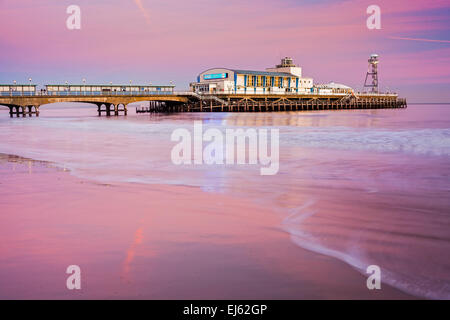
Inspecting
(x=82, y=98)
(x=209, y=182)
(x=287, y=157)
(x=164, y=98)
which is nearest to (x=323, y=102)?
(x=164, y=98)

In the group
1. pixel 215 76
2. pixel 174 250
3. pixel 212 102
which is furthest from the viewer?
pixel 215 76

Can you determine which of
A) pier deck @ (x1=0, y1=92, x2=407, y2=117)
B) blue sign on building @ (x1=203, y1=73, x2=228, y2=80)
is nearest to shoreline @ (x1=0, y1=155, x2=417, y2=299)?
pier deck @ (x1=0, y1=92, x2=407, y2=117)

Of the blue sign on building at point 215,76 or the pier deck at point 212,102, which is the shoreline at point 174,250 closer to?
the pier deck at point 212,102

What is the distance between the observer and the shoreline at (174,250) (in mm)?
4637

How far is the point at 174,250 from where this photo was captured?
5.82 meters

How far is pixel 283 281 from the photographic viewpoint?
482cm

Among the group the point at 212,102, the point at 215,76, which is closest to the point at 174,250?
the point at 212,102

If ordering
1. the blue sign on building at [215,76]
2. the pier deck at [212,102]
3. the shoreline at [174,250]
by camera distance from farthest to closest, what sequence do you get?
the blue sign on building at [215,76] → the pier deck at [212,102] → the shoreline at [174,250]

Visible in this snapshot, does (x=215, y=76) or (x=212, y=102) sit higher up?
(x=215, y=76)

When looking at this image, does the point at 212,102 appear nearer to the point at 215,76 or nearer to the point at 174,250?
the point at 215,76

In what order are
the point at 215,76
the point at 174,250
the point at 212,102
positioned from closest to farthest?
the point at 174,250 < the point at 212,102 < the point at 215,76

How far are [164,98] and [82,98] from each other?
1426 cm

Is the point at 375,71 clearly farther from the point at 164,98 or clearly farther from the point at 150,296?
the point at 150,296

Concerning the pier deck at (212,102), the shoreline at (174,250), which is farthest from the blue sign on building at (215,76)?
the shoreline at (174,250)
